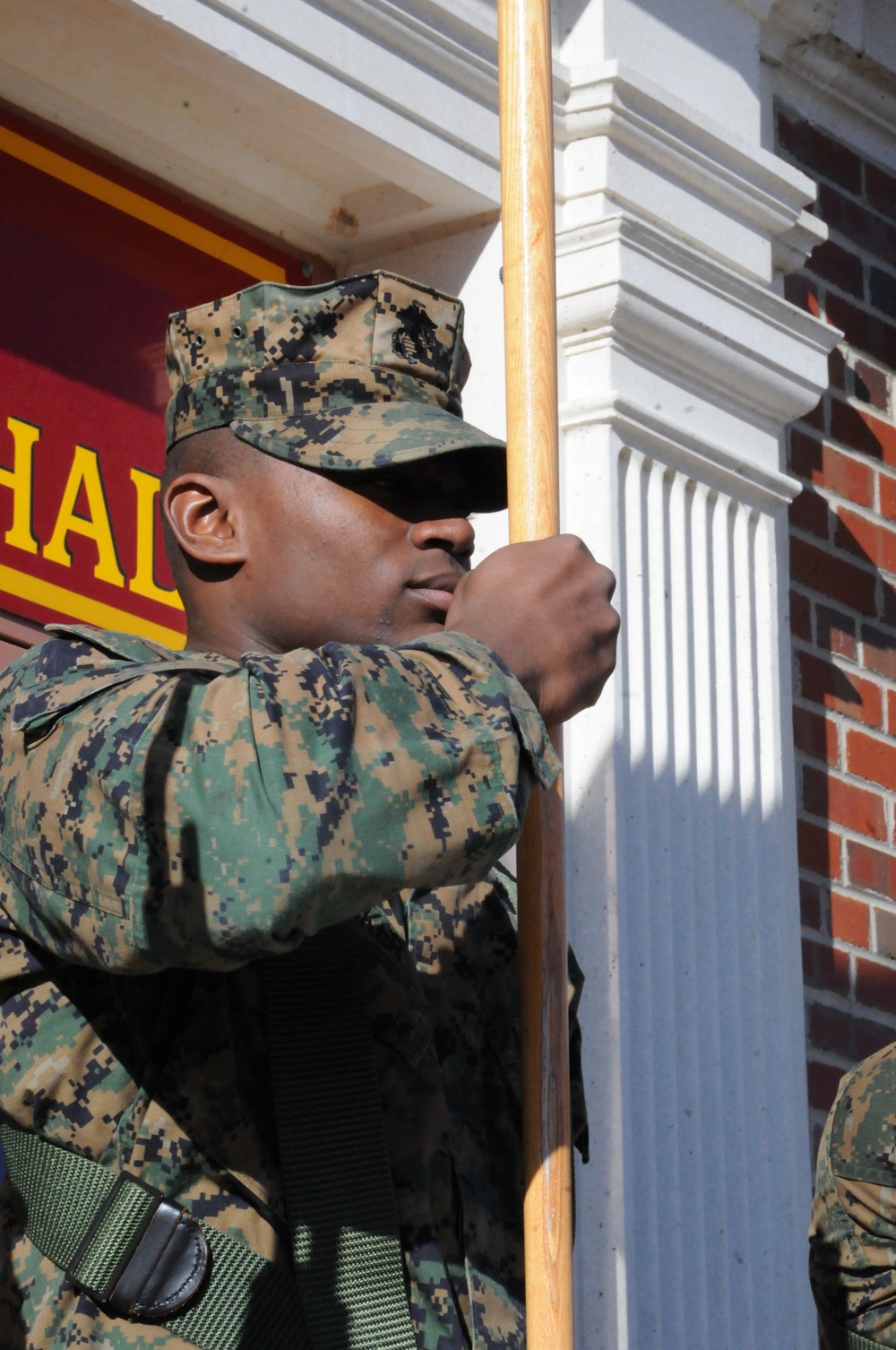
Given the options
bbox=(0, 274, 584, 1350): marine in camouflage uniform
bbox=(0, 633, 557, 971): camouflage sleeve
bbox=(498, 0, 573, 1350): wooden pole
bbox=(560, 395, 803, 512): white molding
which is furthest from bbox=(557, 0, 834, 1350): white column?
bbox=(0, 633, 557, 971): camouflage sleeve

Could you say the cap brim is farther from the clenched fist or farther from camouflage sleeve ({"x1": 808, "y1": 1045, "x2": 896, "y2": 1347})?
camouflage sleeve ({"x1": 808, "y1": 1045, "x2": 896, "y2": 1347})

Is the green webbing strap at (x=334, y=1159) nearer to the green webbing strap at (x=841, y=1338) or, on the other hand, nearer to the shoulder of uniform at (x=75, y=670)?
the shoulder of uniform at (x=75, y=670)

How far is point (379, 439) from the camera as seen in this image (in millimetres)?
1837

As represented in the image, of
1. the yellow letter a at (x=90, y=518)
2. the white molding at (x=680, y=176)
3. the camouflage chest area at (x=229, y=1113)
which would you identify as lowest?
the camouflage chest area at (x=229, y=1113)

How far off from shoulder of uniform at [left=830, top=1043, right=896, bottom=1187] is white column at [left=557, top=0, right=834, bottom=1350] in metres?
0.31

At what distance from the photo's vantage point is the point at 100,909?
1.47 meters

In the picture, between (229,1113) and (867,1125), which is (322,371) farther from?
(867,1125)

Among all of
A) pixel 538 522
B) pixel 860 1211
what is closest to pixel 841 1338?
pixel 860 1211

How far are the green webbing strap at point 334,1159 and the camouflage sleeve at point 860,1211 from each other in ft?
3.58

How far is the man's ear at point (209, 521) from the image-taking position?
6.29 ft

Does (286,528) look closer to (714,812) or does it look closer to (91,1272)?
(91,1272)

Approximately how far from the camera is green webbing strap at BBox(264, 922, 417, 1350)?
157 cm

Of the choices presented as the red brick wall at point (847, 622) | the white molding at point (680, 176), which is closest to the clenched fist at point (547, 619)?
the white molding at point (680, 176)

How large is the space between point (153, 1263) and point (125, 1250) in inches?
0.9
